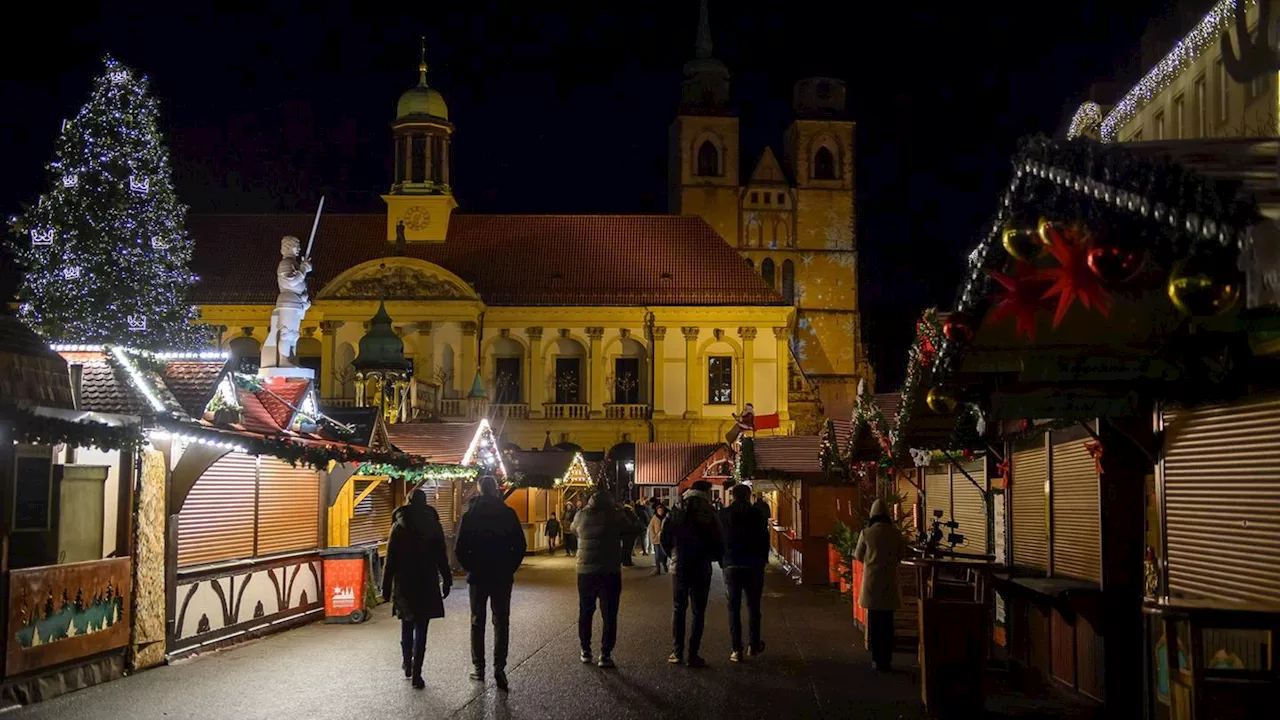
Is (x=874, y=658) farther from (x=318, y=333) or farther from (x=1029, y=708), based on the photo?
(x=318, y=333)

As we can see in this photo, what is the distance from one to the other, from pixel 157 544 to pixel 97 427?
3012 millimetres

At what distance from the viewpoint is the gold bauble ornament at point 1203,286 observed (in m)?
5.75

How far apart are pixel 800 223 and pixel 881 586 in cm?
6324

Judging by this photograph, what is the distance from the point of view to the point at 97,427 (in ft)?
36.1

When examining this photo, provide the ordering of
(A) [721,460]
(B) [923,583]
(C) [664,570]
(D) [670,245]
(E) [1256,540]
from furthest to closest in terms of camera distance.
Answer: (D) [670,245], (A) [721,460], (C) [664,570], (B) [923,583], (E) [1256,540]

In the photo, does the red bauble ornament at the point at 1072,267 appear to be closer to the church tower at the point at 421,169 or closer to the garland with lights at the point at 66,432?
the garland with lights at the point at 66,432

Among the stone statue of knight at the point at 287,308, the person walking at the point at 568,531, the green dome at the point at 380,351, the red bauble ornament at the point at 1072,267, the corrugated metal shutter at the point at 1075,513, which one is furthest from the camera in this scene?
the person walking at the point at 568,531

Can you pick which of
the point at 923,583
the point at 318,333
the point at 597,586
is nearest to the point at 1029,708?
the point at 923,583

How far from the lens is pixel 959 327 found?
31.3ft

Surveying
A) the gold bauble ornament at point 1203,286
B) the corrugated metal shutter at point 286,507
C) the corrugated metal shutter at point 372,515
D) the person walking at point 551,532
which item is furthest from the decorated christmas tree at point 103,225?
the gold bauble ornament at point 1203,286

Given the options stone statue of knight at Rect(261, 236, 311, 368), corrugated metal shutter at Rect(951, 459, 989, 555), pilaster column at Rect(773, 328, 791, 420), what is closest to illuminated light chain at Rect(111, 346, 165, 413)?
stone statue of knight at Rect(261, 236, 311, 368)

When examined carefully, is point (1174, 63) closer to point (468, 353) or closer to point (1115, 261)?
point (1115, 261)

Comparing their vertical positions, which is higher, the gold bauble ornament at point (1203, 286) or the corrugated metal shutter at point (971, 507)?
the gold bauble ornament at point (1203, 286)

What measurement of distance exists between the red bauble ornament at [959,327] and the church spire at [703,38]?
2938 inches
